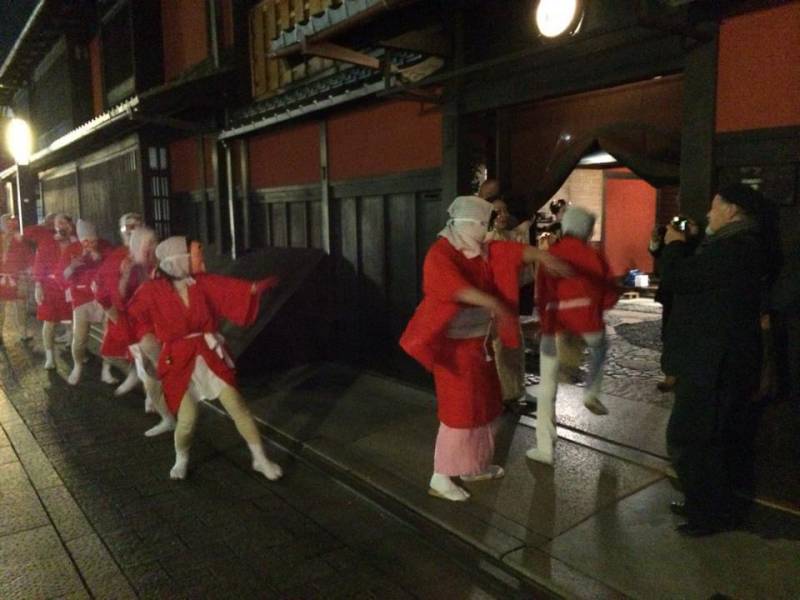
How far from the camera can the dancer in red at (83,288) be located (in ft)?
25.8

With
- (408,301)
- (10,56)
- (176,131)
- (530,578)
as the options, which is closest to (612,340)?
(408,301)

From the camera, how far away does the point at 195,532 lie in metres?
4.23

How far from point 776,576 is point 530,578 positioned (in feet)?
4.30

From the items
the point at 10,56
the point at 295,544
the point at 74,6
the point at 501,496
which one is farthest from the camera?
the point at 10,56

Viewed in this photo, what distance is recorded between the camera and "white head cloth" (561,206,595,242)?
486 centimetres

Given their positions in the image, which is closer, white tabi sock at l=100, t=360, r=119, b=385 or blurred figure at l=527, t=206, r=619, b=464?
blurred figure at l=527, t=206, r=619, b=464

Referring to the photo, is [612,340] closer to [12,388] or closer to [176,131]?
[12,388]

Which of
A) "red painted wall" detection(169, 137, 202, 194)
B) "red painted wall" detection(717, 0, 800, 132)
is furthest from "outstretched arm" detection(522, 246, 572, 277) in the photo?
"red painted wall" detection(169, 137, 202, 194)

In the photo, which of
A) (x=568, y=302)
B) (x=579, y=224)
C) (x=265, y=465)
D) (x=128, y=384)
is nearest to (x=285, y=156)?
(x=128, y=384)

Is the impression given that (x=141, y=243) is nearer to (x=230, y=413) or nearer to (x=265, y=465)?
(x=230, y=413)

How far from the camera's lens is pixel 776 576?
3.37 m

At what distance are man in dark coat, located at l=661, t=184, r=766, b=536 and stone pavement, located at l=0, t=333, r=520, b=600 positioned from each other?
52.4 inches

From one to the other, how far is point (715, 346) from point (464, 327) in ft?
5.04

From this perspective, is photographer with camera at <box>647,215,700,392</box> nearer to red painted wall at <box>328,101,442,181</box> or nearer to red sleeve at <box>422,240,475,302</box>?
red sleeve at <box>422,240,475,302</box>
